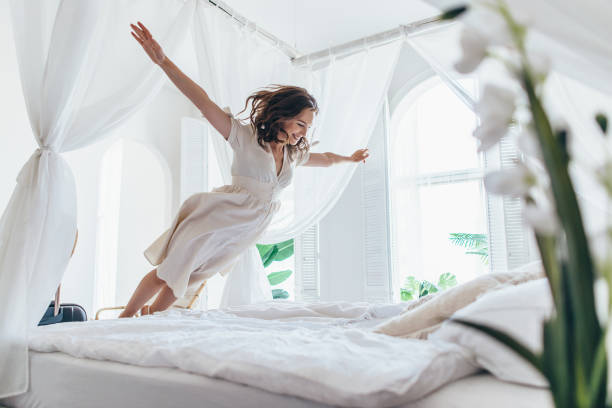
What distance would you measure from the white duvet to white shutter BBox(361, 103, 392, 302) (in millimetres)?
2456

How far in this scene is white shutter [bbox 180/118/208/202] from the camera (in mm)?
5055

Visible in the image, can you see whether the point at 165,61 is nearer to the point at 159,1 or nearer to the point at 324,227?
the point at 159,1

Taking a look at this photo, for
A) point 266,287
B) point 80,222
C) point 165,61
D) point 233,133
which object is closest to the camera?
point 165,61

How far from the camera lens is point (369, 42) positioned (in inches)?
137

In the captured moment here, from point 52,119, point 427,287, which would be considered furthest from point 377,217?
point 52,119

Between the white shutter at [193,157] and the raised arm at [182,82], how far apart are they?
2453mm

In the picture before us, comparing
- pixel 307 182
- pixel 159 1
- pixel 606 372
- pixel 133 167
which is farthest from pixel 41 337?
pixel 133 167

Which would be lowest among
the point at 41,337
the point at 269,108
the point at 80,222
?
the point at 41,337

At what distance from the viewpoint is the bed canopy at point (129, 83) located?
0.97m

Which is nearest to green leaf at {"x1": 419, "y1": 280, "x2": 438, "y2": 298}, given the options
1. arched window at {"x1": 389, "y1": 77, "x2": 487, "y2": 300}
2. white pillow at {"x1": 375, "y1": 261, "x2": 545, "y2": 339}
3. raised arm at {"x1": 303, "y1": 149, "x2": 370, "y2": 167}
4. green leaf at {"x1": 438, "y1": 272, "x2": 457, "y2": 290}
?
arched window at {"x1": 389, "y1": 77, "x2": 487, "y2": 300}

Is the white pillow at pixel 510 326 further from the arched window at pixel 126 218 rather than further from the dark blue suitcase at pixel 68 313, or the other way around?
the arched window at pixel 126 218

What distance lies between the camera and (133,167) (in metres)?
6.23

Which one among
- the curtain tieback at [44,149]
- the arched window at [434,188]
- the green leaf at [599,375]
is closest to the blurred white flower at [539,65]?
the green leaf at [599,375]

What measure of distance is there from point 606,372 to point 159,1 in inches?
108
